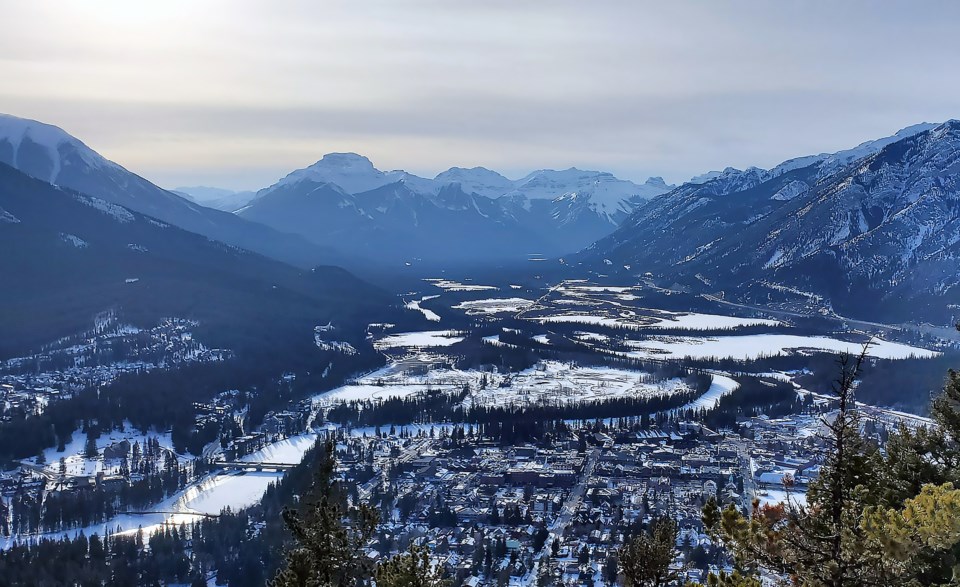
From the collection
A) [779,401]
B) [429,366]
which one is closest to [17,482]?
[429,366]

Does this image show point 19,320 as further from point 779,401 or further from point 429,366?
point 779,401

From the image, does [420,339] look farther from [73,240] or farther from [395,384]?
[73,240]

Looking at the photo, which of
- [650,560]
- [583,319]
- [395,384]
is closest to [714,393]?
[395,384]

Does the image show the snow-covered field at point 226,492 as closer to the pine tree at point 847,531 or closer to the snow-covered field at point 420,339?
the pine tree at point 847,531

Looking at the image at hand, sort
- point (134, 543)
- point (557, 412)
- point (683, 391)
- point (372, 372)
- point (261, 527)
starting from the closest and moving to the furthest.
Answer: point (134, 543) < point (261, 527) < point (557, 412) < point (683, 391) < point (372, 372)

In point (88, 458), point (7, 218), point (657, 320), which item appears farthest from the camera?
point (657, 320)

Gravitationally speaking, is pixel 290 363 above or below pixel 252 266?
below

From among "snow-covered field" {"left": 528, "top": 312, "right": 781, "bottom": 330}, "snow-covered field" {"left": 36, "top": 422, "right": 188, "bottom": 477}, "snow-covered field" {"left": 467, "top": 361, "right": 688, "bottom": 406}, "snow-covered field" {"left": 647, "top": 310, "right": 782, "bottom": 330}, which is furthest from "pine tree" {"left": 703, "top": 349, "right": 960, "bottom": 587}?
"snow-covered field" {"left": 647, "top": 310, "right": 782, "bottom": 330}
